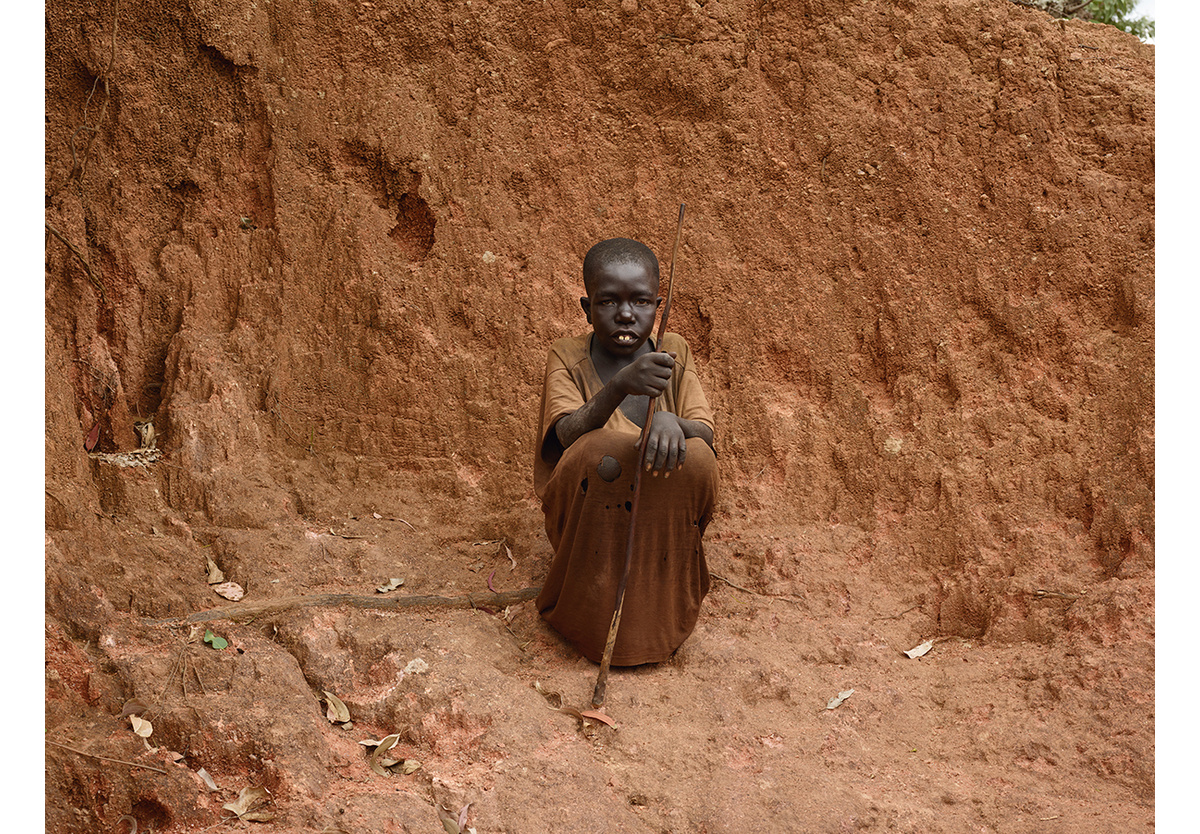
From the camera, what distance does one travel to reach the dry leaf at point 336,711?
3.54 meters

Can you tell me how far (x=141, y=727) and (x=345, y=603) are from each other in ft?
3.29

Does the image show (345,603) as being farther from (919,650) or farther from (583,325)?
(919,650)

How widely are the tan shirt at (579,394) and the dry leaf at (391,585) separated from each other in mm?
840

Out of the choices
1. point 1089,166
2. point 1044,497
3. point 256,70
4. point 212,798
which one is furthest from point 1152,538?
point 256,70

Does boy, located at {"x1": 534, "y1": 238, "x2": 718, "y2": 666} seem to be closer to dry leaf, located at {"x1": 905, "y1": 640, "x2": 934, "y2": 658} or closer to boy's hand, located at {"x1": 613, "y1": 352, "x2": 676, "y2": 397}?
boy's hand, located at {"x1": 613, "y1": 352, "x2": 676, "y2": 397}

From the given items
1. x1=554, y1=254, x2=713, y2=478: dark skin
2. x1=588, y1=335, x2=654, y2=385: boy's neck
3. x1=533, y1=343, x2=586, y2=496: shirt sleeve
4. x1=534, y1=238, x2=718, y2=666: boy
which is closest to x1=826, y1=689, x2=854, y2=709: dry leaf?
x1=534, y1=238, x2=718, y2=666: boy

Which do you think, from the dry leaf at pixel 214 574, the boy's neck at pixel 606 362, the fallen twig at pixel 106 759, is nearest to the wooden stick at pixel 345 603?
the dry leaf at pixel 214 574

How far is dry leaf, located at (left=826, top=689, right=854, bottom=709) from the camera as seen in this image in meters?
3.81

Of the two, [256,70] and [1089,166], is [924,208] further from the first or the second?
[256,70]

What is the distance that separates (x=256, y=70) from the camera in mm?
5211

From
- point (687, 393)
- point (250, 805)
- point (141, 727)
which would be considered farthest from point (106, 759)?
point (687, 393)

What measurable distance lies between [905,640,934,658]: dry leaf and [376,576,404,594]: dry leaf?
209cm

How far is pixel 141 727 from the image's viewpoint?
3.20m

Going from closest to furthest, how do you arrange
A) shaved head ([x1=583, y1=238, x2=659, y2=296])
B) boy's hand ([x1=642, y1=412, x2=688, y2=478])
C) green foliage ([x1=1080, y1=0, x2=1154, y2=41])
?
1. boy's hand ([x1=642, y1=412, x2=688, y2=478])
2. shaved head ([x1=583, y1=238, x2=659, y2=296])
3. green foliage ([x1=1080, y1=0, x2=1154, y2=41])
